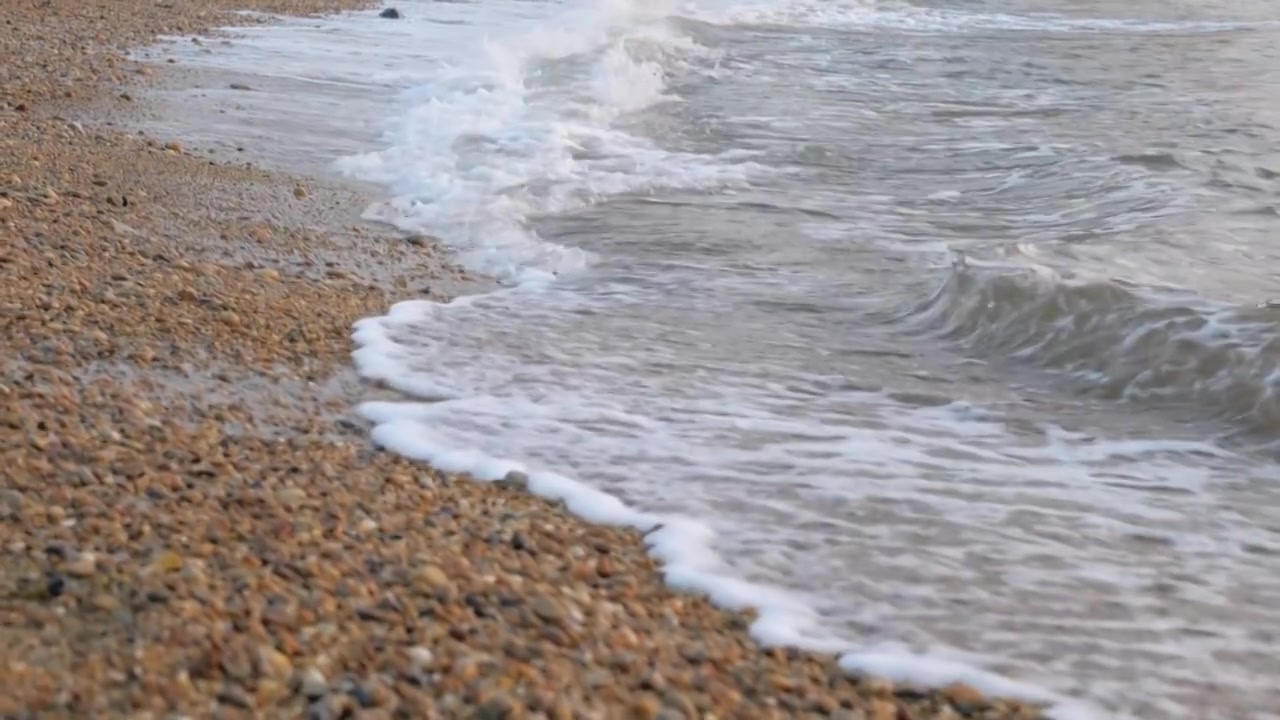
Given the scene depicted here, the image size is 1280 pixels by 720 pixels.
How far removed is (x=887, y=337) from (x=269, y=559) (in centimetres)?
336

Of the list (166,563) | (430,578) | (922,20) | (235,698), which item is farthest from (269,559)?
(922,20)

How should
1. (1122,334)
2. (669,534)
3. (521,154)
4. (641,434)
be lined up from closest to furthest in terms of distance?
(669,534) → (641,434) → (1122,334) → (521,154)

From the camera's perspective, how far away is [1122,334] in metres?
5.75

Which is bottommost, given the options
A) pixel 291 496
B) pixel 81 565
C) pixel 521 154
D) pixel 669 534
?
pixel 521 154

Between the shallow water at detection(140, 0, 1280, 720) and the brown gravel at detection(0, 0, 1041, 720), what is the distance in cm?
28

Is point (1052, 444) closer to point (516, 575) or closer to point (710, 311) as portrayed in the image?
point (710, 311)

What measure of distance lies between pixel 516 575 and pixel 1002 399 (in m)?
2.50

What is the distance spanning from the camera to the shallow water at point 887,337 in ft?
11.8

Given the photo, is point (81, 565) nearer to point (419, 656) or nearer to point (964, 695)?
point (419, 656)

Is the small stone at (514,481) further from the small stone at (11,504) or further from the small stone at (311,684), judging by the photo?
the small stone at (311,684)

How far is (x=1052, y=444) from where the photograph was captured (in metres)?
4.71

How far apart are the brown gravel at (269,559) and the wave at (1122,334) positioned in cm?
244

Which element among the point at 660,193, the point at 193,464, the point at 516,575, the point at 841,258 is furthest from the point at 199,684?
the point at 660,193

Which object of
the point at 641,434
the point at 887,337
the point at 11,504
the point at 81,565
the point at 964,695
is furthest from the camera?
the point at 887,337
